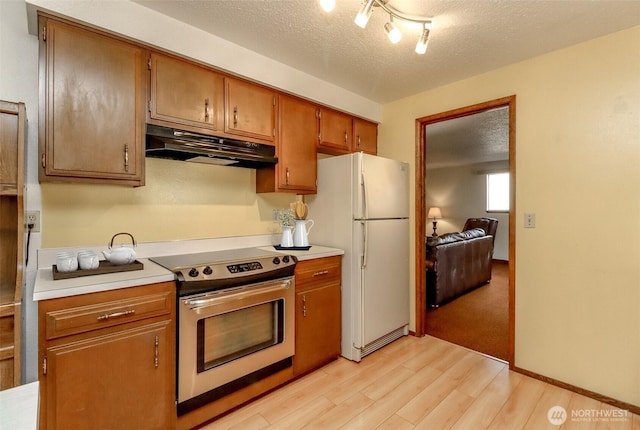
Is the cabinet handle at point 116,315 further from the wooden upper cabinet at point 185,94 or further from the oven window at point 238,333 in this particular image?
the wooden upper cabinet at point 185,94

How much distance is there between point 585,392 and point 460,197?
5.94m

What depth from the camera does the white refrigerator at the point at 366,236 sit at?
2547 millimetres

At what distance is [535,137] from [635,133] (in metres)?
0.53

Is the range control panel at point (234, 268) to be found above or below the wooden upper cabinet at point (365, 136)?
below

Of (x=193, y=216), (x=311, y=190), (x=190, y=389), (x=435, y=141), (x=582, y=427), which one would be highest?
(x=435, y=141)

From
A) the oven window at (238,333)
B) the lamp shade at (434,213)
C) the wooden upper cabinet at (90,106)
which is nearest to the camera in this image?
the wooden upper cabinet at (90,106)

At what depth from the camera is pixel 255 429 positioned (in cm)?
177

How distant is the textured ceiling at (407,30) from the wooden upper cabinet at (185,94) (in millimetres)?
268

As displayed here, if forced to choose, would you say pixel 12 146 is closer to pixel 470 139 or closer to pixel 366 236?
pixel 366 236

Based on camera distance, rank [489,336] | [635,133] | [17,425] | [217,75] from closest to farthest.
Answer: [17,425] → [635,133] → [217,75] → [489,336]

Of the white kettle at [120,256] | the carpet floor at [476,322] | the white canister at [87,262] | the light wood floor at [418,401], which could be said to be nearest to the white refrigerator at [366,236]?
the light wood floor at [418,401]

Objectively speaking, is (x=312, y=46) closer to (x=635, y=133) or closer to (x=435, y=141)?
(x=635, y=133)

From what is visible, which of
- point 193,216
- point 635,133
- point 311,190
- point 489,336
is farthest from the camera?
point 489,336

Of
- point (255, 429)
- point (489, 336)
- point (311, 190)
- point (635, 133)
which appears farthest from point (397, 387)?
point (635, 133)
